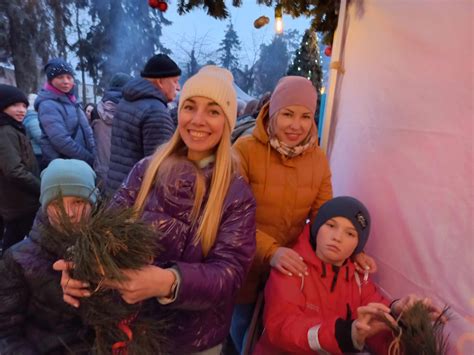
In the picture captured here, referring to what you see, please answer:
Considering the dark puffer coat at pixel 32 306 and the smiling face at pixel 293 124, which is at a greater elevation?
the smiling face at pixel 293 124

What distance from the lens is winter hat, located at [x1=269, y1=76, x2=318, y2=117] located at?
5.75ft

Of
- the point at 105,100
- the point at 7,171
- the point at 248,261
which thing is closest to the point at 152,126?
the point at 105,100

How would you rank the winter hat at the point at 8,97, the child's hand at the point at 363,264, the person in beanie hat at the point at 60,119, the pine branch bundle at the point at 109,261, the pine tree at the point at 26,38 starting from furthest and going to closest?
the pine tree at the point at 26,38 < the person in beanie hat at the point at 60,119 < the winter hat at the point at 8,97 < the child's hand at the point at 363,264 < the pine branch bundle at the point at 109,261

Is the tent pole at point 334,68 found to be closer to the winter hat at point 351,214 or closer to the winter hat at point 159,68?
the winter hat at point 351,214

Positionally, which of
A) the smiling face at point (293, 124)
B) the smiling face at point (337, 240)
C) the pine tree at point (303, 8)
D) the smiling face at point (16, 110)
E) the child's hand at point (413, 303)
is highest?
the pine tree at point (303, 8)

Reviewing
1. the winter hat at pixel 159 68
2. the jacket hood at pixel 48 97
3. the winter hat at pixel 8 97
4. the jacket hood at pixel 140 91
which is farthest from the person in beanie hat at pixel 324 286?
the jacket hood at pixel 48 97

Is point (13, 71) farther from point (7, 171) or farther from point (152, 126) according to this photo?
point (152, 126)

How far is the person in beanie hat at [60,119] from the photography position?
3.39 m

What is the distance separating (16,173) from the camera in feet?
9.61

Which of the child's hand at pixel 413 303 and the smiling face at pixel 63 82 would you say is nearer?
the child's hand at pixel 413 303

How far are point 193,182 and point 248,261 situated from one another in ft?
1.08

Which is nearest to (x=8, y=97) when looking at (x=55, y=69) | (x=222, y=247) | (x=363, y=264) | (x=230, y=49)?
(x=55, y=69)

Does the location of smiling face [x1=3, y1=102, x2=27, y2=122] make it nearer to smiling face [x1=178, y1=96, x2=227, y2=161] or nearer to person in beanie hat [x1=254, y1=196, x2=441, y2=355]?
smiling face [x1=178, y1=96, x2=227, y2=161]

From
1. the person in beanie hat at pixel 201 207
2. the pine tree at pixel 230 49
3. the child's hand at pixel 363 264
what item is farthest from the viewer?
the pine tree at pixel 230 49
